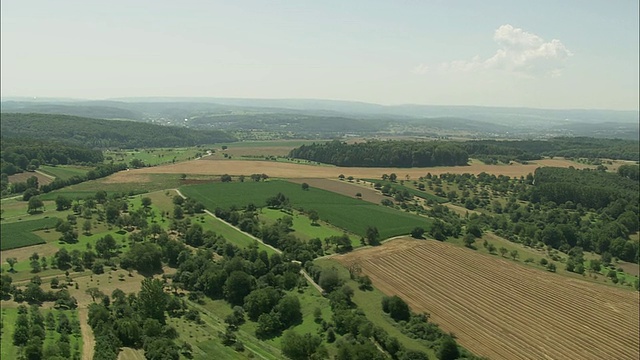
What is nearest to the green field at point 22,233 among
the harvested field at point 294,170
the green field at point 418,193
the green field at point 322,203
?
the green field at point 322,203

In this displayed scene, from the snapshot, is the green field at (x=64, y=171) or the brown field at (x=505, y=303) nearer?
the brown field at (x=505, y=303)

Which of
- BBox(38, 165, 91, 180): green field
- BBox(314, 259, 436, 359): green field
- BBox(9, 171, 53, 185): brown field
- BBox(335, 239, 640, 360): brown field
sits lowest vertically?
Answer: BBox(314, 259, 436, 359): green field

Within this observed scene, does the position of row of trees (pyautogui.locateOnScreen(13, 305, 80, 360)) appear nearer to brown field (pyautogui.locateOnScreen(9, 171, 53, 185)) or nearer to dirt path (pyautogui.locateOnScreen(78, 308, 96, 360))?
dirt path (pyautogui.locateOnScreen(78, 308, 96, 360))

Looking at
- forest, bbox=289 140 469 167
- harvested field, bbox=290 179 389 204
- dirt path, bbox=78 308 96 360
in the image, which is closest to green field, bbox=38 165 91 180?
harvested field, bbox=290 179 389 204

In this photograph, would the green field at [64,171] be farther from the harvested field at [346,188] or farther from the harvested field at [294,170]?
the harvested field at [346,188]

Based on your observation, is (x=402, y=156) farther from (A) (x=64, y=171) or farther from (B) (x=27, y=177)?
(B) (x=27, y=177)

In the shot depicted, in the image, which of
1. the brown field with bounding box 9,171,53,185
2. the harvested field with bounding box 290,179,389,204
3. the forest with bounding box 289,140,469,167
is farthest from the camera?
the forest with bounding box 289,140,469,167
